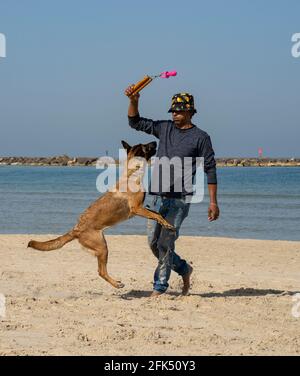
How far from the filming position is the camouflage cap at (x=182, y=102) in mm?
8555

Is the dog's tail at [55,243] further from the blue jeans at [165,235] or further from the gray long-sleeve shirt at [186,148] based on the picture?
the gray long-sleeve shirt at [186,148]

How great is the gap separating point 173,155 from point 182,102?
1.98 ft

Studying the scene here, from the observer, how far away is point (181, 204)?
8727mm

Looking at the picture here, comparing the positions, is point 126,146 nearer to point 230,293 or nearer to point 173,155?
point 173,155

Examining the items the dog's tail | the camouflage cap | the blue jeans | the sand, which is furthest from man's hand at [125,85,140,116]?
the sand

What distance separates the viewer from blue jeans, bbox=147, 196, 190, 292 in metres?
8.75

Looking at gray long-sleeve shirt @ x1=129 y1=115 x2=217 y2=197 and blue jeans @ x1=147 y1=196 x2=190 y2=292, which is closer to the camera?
gray long-sleeve shirt @ x1=129 y1=115 x2=217 y2=197

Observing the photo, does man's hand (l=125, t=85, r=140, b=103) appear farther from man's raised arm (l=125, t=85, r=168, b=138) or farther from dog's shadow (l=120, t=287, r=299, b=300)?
dog's shadow (l=120, t=287, r=299, b=300)

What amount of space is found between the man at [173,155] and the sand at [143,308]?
0.53 metres

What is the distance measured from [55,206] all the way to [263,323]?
75.3 feet

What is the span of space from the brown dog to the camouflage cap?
682 millimetres

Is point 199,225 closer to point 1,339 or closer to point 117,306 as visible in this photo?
point 117,306

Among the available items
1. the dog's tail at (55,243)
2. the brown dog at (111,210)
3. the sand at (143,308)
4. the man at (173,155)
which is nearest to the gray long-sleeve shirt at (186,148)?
the man at (173,155)
